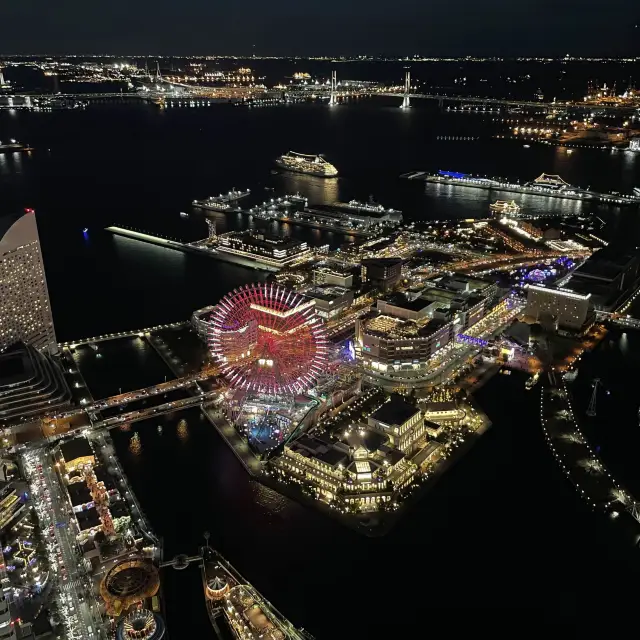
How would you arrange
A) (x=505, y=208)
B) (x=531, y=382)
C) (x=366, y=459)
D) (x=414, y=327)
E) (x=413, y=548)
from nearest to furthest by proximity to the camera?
(x=413, y=548) < (x=366, y=459) < (x=531, y=382) < (x=414, y=327) < (x=505, y=208)

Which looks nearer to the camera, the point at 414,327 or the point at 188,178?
the point at 414,327

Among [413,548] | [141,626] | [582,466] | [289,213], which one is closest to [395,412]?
[413,548]

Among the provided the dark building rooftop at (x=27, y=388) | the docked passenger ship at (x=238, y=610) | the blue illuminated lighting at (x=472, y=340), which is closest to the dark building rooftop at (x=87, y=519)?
the docked passenger ship at (x=238, y=610)

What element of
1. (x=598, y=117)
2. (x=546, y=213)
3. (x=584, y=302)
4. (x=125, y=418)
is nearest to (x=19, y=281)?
(x=125, y=418)

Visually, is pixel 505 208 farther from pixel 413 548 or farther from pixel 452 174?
pixel 413 548

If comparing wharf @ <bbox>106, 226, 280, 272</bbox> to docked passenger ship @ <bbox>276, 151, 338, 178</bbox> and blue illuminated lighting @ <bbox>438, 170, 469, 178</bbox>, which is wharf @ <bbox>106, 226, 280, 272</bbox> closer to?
docked passenger ship @ <bbox>276, 151, 338, 178</bbox>

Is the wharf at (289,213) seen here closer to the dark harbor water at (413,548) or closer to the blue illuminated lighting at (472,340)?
the blue illuminated lighting at (472,340)
